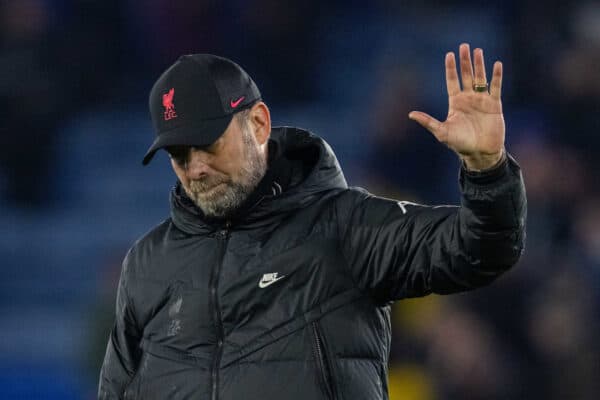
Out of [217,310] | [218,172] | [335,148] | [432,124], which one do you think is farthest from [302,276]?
[335,148]

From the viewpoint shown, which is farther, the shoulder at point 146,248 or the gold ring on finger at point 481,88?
the shoulder at point 146,248

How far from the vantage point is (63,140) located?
6609 millimetres

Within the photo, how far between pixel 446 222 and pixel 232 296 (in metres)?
0.47

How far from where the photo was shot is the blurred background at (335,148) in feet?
15.5

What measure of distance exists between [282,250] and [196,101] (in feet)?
1.21

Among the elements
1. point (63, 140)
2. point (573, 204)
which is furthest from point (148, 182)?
point (573, 204)

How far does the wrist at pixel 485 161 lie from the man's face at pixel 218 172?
554 mm

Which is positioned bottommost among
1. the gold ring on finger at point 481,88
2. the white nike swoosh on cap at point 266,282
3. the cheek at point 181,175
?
the white nike swoosh on cap at point 266,282

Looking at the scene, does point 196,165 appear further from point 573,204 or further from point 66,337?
point 66,337

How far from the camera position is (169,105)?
2.60 meters

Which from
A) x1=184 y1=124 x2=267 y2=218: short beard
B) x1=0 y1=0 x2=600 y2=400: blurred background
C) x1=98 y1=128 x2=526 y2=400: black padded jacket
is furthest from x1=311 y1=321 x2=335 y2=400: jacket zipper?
x1=0 y1=0 x2=600 y2=400: blurred background

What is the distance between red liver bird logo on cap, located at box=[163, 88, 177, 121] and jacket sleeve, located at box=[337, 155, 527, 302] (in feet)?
1.33

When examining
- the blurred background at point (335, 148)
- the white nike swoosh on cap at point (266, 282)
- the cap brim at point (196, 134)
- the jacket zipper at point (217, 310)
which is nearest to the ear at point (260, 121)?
the cap brim at point (196, 134)

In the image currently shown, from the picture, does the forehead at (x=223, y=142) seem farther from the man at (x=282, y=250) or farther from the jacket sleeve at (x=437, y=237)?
the jacket sleeve at (x=437, y=237)
